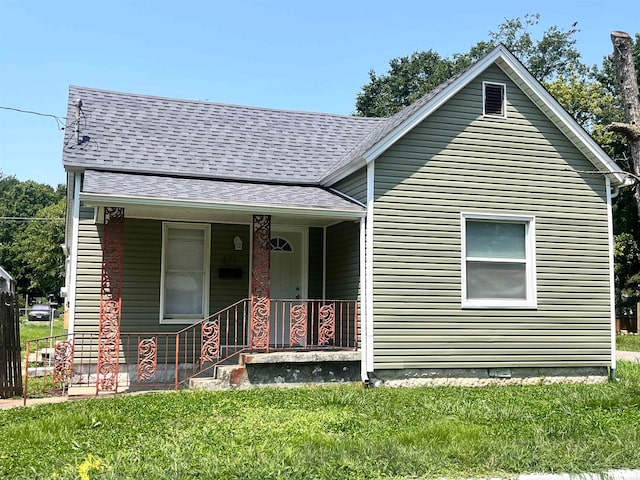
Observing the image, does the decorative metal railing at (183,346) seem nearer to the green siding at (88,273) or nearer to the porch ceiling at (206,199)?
the green siding at (88,273)

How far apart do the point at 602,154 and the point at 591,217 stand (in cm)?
117

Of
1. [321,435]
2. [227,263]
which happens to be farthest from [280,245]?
[321,435]

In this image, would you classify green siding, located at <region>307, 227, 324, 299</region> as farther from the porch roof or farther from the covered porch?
the porch roof

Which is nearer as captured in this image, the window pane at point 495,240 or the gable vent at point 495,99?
the window pane at point 495,240

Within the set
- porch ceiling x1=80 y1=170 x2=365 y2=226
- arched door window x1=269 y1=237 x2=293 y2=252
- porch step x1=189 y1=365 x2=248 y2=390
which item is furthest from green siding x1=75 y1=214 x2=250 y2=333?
porch step x1=189 y1=365 x2=248 y2=390

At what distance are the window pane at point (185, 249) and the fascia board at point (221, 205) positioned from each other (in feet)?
6.79

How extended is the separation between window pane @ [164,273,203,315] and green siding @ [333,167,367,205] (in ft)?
10.4

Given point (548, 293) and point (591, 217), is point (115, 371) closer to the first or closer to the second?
point (548, 293)

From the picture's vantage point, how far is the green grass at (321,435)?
17.8 ft

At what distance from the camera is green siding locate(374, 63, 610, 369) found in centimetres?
1094

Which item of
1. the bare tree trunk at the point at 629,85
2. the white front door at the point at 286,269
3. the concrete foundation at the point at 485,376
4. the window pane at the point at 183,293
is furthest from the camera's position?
the white front door at the point at 286,269

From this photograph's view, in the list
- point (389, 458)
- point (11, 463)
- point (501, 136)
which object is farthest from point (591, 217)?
point (11, 463)

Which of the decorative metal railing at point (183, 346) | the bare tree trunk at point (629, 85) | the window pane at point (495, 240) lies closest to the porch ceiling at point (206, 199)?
the decorative metal railing at point (183, 346)

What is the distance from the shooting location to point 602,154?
11844 mm
